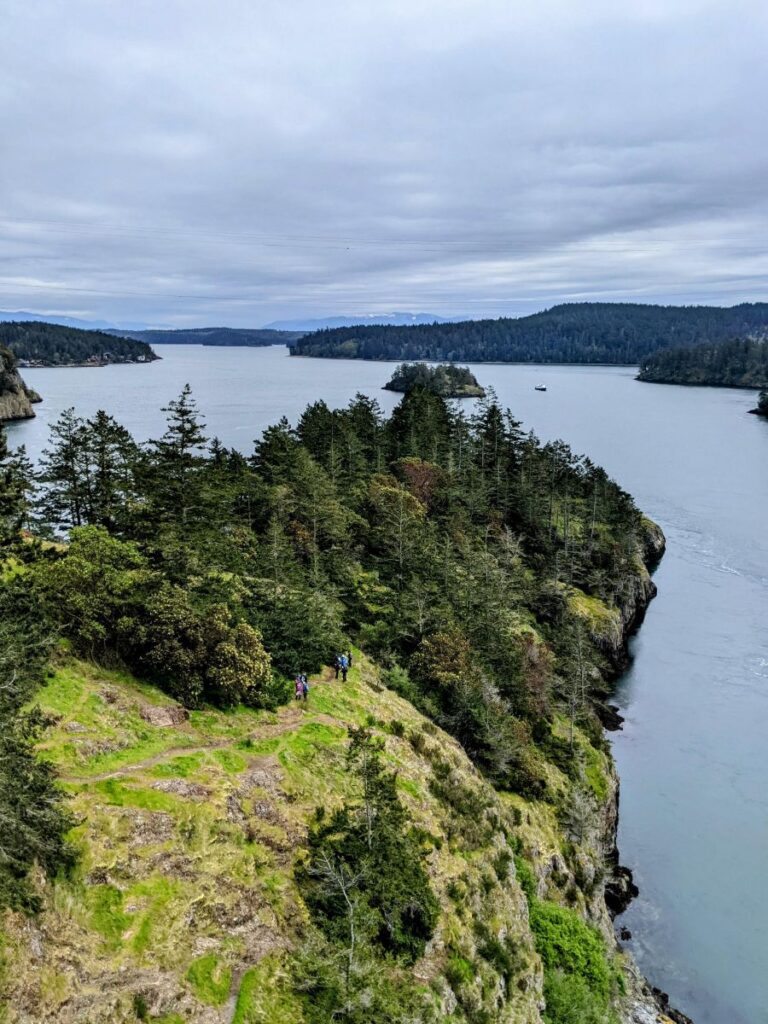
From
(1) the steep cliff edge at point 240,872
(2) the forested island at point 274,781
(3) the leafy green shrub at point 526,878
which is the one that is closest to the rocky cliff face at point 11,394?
(2) the forested island at point 274,781

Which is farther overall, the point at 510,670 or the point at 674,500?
the point at 674,500

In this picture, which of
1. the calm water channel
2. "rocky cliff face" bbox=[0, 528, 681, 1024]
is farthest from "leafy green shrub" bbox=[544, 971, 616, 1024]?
the calm water channel

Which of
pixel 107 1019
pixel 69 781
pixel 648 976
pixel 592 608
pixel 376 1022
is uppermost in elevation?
pixel 69 781

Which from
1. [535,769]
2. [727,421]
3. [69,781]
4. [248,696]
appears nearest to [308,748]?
[248,696]

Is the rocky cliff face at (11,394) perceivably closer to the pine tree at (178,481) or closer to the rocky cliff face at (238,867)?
the pine tree at (178,481)

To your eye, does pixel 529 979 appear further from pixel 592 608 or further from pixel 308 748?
pixel 592 608

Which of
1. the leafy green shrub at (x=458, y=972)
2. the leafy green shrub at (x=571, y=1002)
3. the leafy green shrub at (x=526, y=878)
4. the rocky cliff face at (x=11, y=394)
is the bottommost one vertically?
the leafy green shrub at (x=571, y=1002)

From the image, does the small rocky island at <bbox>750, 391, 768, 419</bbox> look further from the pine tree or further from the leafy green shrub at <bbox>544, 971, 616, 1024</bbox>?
the leafy green shrub at <bbox>544, 971, 616, 1024</bbox>
